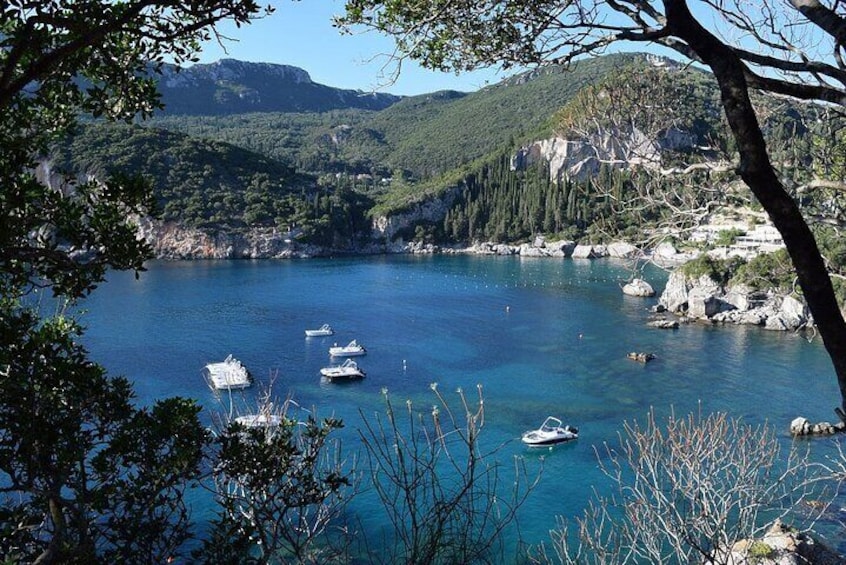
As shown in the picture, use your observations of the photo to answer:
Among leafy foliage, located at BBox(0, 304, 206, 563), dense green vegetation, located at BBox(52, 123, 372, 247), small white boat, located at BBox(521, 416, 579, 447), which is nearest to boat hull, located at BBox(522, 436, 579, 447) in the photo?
small white boat, located at BBox(521, 416, 579, 447)

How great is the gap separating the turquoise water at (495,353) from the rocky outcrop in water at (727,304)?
1.96 m

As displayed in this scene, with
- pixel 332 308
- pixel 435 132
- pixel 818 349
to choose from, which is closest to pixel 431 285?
pixel 332 308

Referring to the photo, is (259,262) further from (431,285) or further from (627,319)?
(627,319)

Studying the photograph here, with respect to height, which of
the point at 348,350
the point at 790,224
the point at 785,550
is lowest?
the point at 348,350

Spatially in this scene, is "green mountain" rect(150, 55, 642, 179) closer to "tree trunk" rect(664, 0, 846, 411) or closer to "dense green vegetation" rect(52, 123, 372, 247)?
"dense green vegetation" rect(52, 123, 372, 247)

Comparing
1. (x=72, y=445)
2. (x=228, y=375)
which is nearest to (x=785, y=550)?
(x=72, y=445)

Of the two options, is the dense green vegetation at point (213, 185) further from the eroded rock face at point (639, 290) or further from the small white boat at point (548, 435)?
the small white boat at point (548, 435)

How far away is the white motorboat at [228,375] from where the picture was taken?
2506 cm

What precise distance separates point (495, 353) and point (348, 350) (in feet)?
25.1

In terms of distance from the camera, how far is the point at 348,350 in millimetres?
31219

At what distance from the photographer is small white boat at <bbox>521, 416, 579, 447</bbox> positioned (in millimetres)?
19641

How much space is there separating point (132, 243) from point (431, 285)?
52.3 metres

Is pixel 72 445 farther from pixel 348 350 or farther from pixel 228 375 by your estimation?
pixel 348 350

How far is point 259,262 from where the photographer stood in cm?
7094
